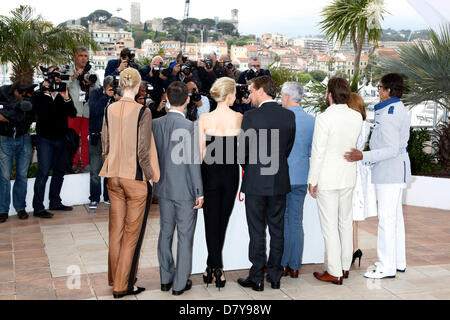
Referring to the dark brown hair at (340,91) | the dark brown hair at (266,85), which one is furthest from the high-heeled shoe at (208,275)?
the dark brown hair at (340,91)

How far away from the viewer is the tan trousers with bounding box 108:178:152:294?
10.6ft

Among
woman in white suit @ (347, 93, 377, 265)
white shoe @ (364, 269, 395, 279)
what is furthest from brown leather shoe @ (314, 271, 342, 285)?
woman in white suit @ (347, 93, 377, 265)

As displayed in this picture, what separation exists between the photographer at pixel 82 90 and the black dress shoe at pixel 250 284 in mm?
3358

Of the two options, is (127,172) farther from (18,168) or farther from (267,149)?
(18,168)

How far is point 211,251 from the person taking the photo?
11.6 feet

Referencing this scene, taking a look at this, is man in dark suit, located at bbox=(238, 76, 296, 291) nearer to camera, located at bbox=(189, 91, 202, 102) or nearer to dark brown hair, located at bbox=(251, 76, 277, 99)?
dark brown hair, located at bbox=(251, 76, 277, 99)

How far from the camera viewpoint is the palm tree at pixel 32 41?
731 centimetres

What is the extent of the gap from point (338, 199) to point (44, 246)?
2783mm

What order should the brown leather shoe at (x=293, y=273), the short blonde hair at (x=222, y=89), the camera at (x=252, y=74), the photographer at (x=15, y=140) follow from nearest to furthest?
the short blonde hair at (x=222, y=89) < the brown leather shoe at (x=293, y=273) < the photographer at (x=15, y=140) < the camera at (x=252, y=74)

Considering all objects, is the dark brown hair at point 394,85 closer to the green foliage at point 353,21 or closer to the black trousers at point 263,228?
the black trousers at point 263,228

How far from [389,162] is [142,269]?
7.01 ft

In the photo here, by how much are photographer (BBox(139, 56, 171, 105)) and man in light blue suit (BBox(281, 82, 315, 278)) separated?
2.79 metres
